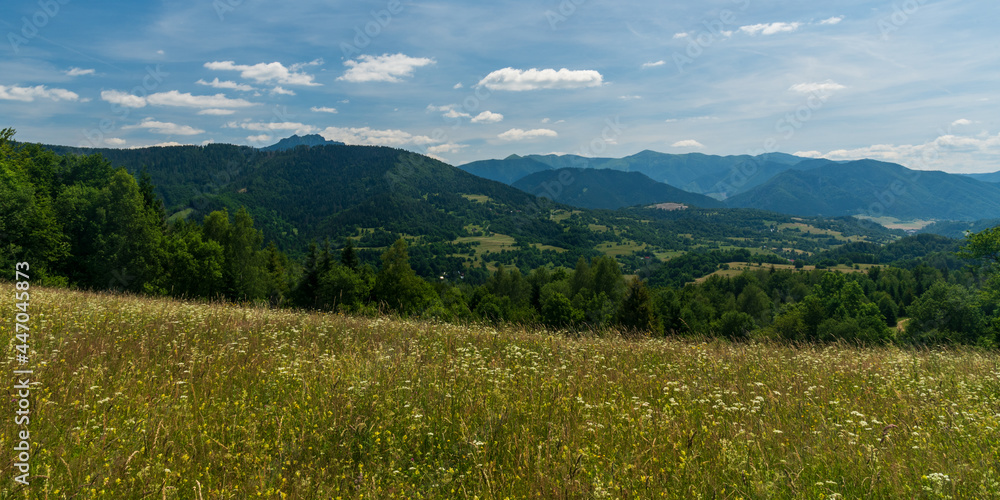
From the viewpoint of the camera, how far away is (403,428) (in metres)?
4.62

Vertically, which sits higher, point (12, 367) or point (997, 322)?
point (12, 367)

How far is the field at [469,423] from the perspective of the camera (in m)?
3.62

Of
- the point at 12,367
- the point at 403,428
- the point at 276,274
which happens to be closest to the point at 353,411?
the point at 403,428

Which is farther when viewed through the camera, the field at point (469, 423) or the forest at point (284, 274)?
the forest at point (284, 274)

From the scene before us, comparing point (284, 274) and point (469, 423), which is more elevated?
point (469, 423)

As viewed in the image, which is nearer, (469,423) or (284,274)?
(469,423)

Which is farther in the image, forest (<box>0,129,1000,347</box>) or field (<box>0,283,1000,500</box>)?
forest (<box>0,129,1000,347</box>)

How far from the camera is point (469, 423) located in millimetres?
4727

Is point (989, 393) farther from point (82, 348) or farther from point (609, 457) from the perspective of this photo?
point (82, 348)

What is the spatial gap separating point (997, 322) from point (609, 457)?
4211cm

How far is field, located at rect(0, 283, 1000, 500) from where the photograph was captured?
3.62m

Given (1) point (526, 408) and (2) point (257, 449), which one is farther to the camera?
(1) point (526, 408)

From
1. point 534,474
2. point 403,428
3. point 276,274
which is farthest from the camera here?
point 276,274

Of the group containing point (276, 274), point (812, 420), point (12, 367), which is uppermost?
point (12, 367)
